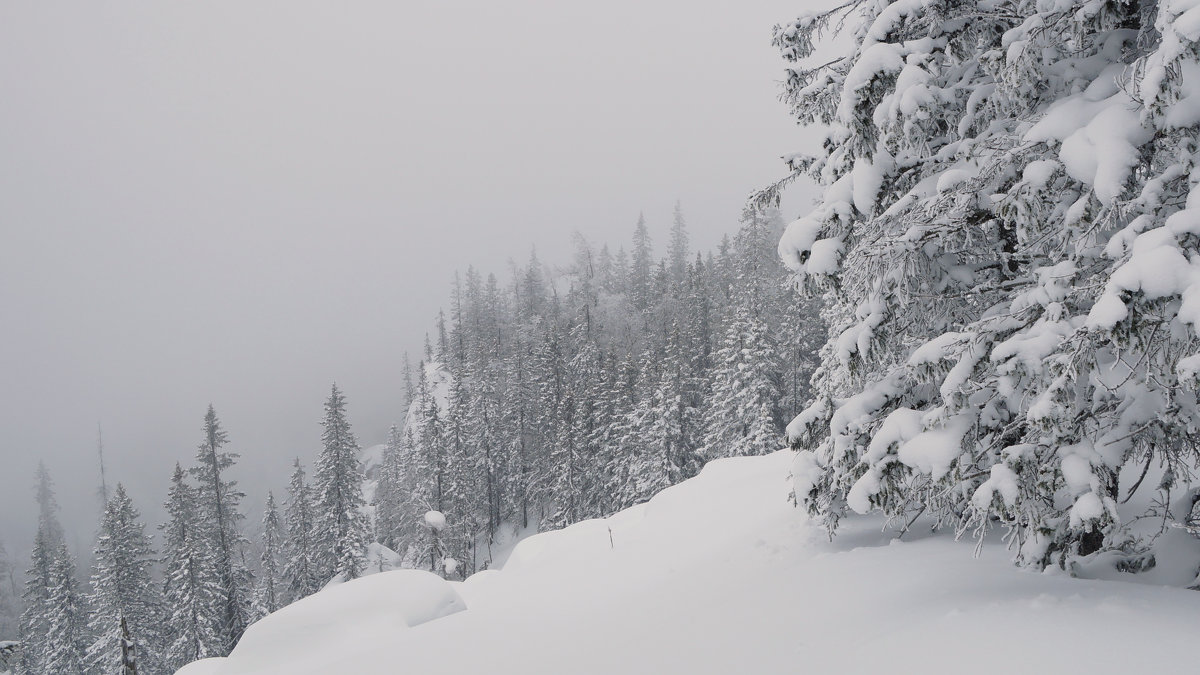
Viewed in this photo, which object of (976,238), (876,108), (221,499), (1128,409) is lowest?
(221,499)

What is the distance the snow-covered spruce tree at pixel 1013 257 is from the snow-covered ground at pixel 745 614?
26.4 inches

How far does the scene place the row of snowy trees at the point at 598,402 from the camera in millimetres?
36741

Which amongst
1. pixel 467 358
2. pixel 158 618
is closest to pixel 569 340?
pixel 467 358

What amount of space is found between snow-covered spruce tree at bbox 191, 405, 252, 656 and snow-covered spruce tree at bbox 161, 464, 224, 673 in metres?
0.48

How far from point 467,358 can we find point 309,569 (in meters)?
39.6

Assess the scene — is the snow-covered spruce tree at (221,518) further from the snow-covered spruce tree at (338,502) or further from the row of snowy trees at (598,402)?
the row of snowy trees at (598,402)

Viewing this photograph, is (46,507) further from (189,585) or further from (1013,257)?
(1013,257)

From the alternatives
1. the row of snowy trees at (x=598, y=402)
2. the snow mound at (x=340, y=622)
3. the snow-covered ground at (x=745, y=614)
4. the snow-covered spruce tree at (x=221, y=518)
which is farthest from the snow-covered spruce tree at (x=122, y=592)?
the snow mound at (x=340, y=622)

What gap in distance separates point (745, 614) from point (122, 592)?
38976 mm

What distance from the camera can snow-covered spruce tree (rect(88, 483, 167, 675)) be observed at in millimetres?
31688

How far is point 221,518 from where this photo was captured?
34.4 metres

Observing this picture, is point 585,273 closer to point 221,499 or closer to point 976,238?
point 221,499

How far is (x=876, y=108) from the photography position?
5.86 metres

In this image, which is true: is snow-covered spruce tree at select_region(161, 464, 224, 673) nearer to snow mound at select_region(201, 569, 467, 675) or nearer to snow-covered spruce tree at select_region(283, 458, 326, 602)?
snow-covered spruce tree at select_region(283, 458, 326, 602)
